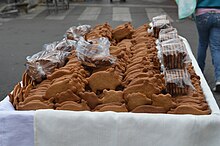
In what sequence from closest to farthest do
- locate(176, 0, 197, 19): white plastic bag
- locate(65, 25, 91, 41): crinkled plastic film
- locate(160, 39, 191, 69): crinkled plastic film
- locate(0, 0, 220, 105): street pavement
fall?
locate(160, 39, 191, 69): crinkled plastic film → locate(65, 25, 91, 41): crinkled plastic film → locate(176, 0, 197, 19): white plastic bag → locate(0, 0, 220, 105): street pavement

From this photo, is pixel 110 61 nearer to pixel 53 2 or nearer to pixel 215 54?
pixel 215 54

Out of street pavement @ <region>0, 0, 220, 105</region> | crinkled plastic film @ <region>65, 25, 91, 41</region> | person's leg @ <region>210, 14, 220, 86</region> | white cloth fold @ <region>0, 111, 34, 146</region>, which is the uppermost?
crinkled plastic film @ <region>65, 25, 91, 41</region>

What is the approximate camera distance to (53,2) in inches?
604

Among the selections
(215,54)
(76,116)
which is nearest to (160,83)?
(76,116)

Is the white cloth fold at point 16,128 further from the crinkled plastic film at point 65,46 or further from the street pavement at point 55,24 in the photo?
the street pavement at point 55,24

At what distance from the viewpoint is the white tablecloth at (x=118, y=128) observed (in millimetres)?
2150

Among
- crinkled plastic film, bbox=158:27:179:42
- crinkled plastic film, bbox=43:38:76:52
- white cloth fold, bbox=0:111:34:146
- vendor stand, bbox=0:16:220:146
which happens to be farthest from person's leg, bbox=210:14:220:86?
white cloth fold, bbox=0:111:34:146

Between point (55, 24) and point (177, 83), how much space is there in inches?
366

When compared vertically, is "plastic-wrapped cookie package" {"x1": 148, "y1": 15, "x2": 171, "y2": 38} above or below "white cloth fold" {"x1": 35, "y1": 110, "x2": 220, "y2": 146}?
above

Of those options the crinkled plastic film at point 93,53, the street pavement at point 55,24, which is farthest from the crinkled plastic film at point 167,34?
the street pavement at point 55,24

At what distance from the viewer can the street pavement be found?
21.1 feet

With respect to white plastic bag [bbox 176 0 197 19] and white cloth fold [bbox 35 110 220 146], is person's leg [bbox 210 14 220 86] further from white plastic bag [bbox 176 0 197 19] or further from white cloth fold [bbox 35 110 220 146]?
white cloth fold [bbox 35 110 220 146]

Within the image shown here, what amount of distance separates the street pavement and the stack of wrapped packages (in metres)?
2.16

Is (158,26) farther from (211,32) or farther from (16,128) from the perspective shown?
(16,128)
